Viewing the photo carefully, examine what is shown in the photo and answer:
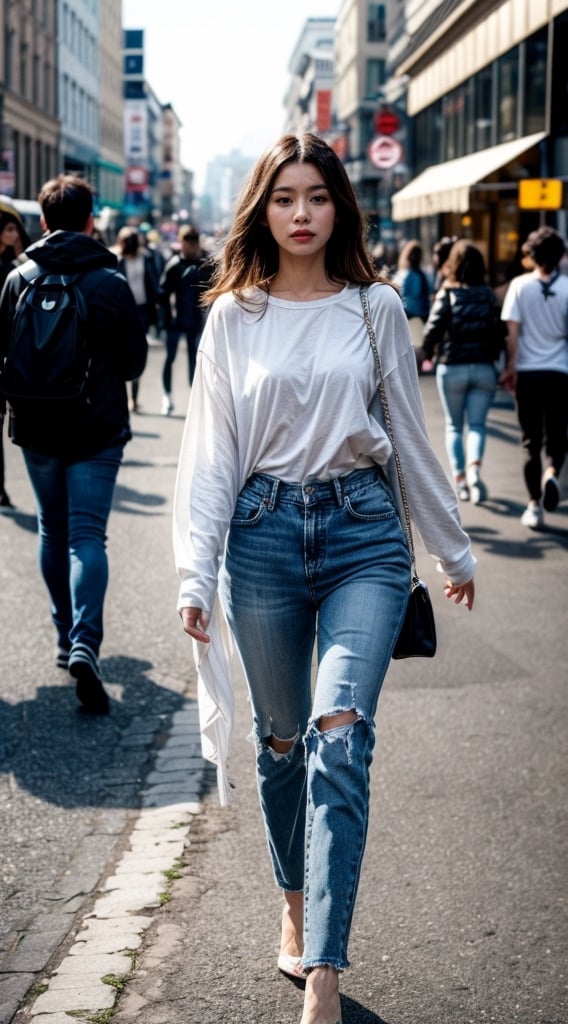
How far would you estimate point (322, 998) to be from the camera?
2.86 m

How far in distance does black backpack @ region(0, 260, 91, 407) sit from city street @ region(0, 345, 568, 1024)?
4.15ft

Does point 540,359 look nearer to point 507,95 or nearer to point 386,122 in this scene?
point 507,95

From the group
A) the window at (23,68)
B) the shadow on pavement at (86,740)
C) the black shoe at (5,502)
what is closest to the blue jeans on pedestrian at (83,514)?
the shadow on pavement at (86,740)

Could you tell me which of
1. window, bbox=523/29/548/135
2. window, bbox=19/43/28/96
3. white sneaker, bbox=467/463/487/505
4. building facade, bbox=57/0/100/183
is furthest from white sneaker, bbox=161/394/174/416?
building facade, bbox=57/0/100/183

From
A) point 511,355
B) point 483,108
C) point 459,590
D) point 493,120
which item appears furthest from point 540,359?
point 483,108

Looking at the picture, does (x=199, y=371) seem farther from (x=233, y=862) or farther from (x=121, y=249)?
(x=121, y=249)

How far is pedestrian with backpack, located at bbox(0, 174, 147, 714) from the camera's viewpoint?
570 centimetres

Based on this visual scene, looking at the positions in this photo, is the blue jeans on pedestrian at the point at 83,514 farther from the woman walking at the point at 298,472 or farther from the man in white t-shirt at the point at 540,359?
the man in white t-shirt at the point at 540,359

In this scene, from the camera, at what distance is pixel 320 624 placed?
320 cm

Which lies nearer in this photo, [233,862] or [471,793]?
[233,862]

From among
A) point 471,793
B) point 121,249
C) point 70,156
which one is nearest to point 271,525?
point 471,793

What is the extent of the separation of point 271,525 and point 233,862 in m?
1.45

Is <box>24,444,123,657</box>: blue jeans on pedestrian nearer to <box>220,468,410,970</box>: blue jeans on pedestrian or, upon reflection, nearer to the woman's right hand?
<box>220,468,410,970</box>: blue jeans on pedestrian

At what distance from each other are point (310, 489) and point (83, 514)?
2.84 metres
